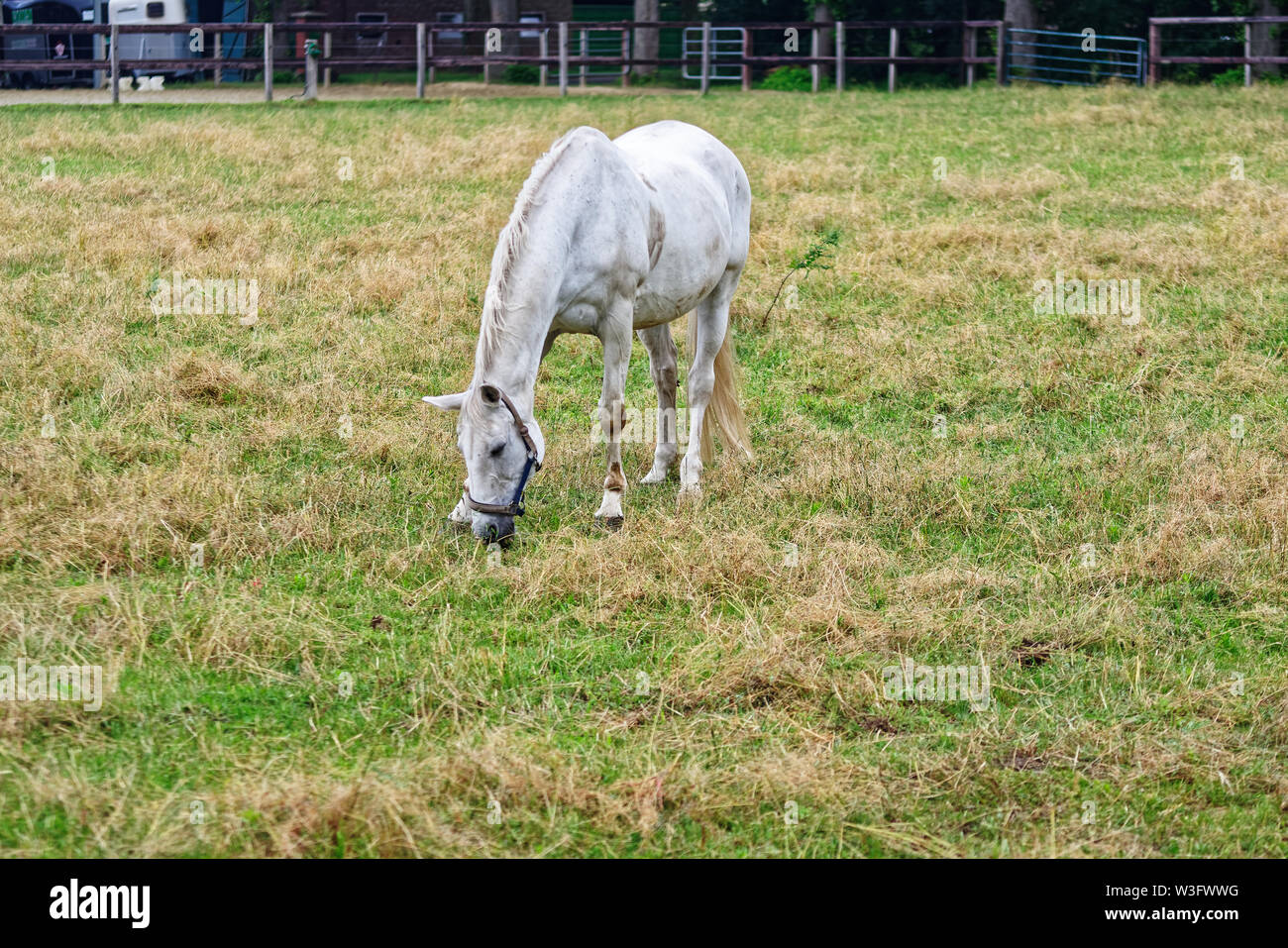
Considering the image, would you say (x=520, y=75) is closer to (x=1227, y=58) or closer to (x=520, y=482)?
(x=1227, y=58)

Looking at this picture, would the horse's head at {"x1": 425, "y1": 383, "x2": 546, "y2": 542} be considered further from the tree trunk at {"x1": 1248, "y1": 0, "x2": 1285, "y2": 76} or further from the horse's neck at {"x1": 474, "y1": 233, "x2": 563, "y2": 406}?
the tree trunk at {"x1": 1248, "y1": 0, "x2": 1285, "y2": 76}

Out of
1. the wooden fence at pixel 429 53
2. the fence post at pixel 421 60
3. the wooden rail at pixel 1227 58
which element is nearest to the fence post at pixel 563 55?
the wooden fence at pixel 429 53

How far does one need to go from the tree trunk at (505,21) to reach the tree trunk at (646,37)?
132 inches

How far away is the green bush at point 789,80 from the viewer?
92.5ft

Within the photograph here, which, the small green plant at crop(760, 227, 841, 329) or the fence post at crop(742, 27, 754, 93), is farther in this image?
the fence post at crop(742, 27, 754, 93)

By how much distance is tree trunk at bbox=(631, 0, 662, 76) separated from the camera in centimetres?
3077

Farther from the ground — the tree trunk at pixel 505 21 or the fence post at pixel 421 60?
the tree trunk at pixel 505 21

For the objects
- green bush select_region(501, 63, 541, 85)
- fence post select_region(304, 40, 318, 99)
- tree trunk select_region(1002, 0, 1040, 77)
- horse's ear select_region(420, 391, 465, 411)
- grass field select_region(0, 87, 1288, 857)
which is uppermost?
tree trunk select_region(1002, 0, 1040, 77)

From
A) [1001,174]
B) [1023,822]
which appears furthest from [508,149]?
[1023,822]

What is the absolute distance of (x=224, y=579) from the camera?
16.7 feet

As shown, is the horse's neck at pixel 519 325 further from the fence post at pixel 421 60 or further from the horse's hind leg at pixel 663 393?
the fence post at pixel 421 60

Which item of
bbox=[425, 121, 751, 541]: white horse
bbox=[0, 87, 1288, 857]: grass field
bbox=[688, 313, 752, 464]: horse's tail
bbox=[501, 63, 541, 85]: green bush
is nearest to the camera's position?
bbox=[0, 87, 1288, 857]: grass field

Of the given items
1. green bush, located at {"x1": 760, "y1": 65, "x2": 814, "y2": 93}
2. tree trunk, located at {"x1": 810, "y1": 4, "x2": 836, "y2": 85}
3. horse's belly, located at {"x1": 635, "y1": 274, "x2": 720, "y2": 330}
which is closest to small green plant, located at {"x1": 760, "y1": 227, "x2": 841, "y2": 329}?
horse's belly, located at {"x1": 635, "y1": 274, "x2": 720, "y2": 330}
